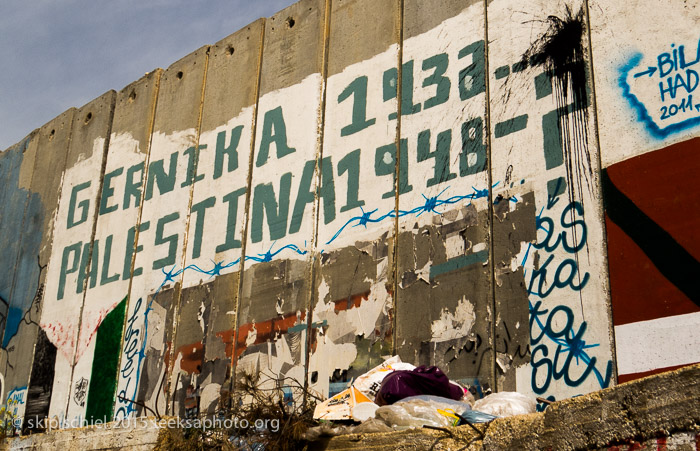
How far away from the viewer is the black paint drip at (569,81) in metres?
5.75

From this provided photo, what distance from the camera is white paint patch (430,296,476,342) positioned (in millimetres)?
6105

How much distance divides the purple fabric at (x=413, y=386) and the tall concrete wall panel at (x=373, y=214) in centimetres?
51

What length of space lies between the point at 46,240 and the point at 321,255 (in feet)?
15.6

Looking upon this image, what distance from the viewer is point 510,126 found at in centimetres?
629

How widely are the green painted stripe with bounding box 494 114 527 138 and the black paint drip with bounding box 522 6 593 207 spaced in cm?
30

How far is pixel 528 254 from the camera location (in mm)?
5883

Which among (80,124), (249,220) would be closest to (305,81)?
(249,220)

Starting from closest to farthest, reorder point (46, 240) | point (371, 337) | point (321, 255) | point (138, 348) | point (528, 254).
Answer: point (528, 254), point (371, 337), point (321, 255), point (138, 348), point (46, 240)

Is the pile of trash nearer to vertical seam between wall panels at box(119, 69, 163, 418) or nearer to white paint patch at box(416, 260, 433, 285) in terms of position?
white paint patch at box(416, 260, 433, 285)

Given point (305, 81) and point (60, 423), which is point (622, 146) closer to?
point (305, 81)

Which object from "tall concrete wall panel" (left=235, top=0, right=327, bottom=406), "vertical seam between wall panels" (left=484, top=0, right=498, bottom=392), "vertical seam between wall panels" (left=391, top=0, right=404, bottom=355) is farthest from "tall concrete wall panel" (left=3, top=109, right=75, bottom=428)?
"vertical seam between wall panels" (left=484, top=0, right=498, bottom=392)

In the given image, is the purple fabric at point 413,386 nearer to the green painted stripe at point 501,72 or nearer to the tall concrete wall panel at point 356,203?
the tall concrete wall panel at point 356,203

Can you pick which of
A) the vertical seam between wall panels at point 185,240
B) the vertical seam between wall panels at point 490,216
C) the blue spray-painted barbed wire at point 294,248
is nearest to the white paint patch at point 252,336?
the blue spray-painted barbed wire at point 294,248

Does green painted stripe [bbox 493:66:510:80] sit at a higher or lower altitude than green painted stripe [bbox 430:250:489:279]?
higher
